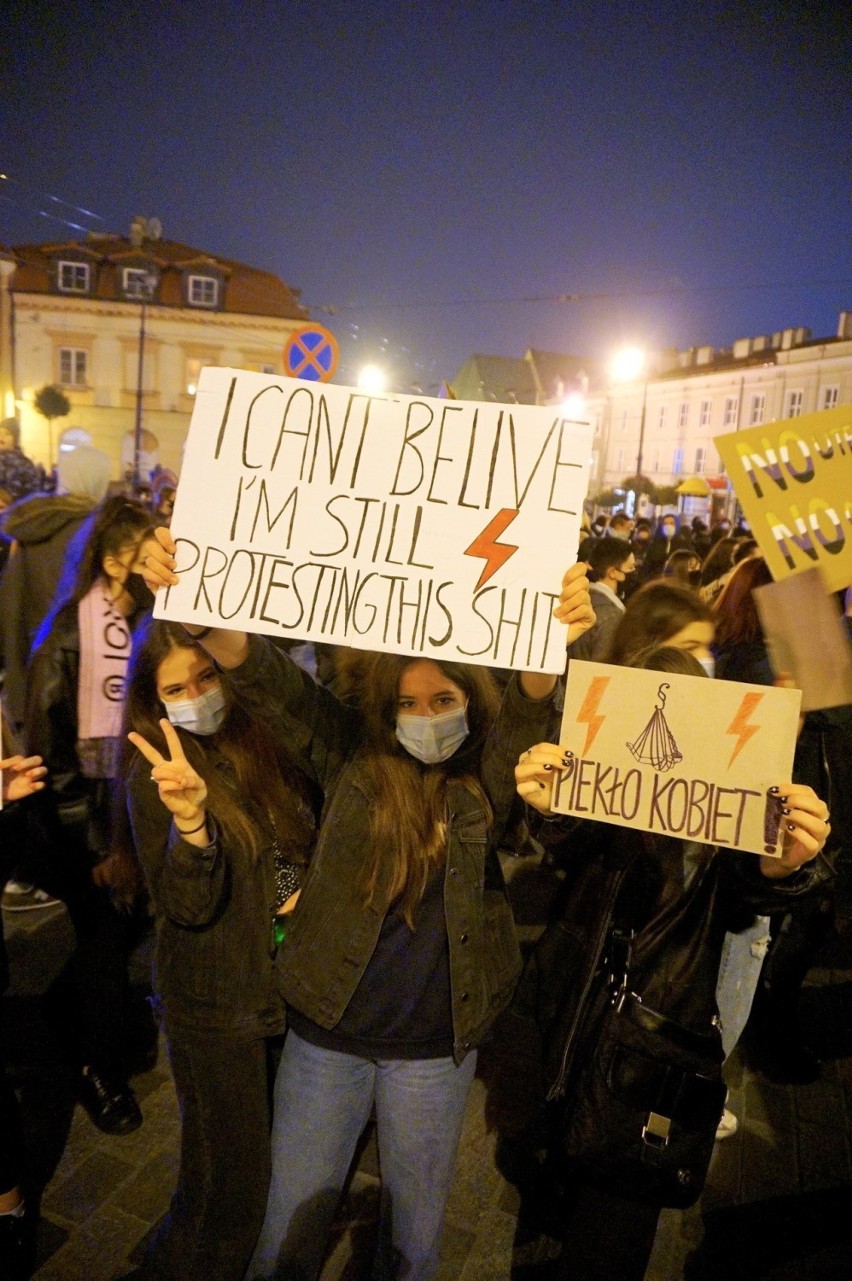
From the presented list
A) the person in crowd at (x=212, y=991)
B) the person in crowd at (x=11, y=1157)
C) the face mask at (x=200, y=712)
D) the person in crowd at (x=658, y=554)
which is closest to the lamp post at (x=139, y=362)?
the person in crowd at (x=658, y=554)

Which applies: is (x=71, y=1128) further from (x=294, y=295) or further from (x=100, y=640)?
(x=294, y=295)

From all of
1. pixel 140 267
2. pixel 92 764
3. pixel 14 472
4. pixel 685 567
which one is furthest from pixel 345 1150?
pixel 140 267

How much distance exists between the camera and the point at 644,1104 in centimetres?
202

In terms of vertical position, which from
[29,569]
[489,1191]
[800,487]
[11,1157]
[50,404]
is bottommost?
[489,1191]

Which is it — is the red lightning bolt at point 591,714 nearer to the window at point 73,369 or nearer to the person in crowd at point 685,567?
the person in crowd at point 685,567

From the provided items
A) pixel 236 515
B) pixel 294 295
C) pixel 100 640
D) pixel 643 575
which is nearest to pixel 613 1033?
pixel 236 515

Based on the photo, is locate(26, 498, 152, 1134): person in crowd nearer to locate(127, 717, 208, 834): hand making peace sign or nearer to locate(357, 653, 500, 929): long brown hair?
locate(127, 717, 208, 834): hand making peace sign

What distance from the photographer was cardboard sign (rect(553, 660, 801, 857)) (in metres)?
1.77

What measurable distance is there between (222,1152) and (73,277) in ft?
142

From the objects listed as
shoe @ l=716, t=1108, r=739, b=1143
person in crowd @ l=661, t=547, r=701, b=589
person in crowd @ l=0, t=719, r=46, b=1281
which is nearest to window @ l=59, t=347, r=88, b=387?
person in crowd @ l=661, t=547, r=701, b=589

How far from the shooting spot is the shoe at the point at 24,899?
4.59 meters

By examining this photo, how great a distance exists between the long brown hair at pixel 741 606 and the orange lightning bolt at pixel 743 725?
2.73 m

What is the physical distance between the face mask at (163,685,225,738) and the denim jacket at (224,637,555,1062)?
0.13 metres

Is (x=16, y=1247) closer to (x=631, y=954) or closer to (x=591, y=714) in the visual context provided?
(x=631, y=954)
